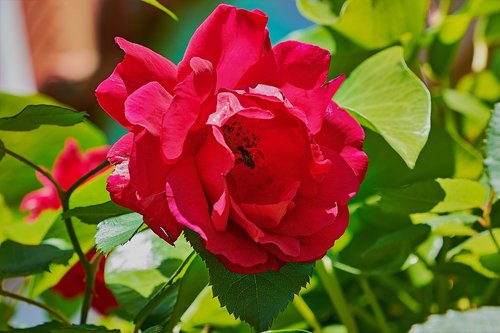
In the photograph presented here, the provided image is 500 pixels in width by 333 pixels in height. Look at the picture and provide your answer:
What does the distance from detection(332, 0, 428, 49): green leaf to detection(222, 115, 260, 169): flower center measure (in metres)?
0.16

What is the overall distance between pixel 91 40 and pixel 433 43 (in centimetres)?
144

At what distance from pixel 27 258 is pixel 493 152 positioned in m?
0.17

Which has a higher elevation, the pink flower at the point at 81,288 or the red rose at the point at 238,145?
the red rose at the point at 238,145

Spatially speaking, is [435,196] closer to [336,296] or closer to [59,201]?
[336,296]

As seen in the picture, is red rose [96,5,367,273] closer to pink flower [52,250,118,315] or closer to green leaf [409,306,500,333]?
green leaf [409,306,500,333]

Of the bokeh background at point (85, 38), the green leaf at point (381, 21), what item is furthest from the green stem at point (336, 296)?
the bokeh background at point (85, 38)

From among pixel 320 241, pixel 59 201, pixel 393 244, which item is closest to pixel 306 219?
pixel 320 241

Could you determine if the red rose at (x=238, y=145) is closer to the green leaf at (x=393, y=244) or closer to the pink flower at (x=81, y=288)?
the green leaf at (x=393, y=244)

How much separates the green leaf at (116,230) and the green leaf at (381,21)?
18 cm

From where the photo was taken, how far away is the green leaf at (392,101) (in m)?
0.26

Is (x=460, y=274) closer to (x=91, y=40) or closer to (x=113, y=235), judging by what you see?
(x=113, y=235)

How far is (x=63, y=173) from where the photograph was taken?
15.9 inches

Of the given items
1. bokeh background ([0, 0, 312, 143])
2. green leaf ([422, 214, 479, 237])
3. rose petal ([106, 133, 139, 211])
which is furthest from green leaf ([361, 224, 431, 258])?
bokeh background ([0, 0, 312, 143])

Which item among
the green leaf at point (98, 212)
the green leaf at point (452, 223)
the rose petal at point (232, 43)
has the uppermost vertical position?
the rose petal at point (232, 43)
